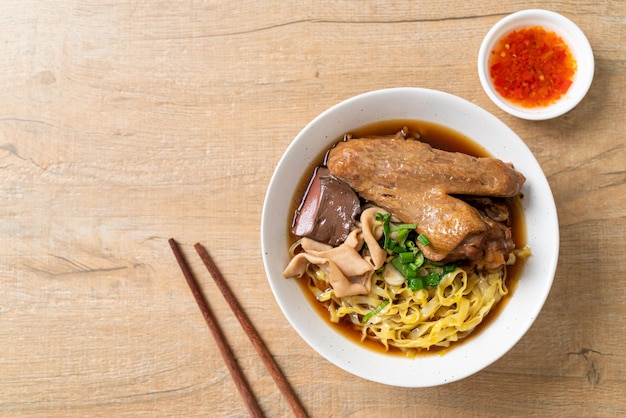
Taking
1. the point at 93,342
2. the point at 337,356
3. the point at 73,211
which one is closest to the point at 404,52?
the point at 337,356

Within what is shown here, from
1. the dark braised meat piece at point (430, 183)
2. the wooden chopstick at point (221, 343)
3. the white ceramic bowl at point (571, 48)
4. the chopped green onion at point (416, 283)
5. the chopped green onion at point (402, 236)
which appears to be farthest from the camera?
the wooden chopstick at point (221, 343)

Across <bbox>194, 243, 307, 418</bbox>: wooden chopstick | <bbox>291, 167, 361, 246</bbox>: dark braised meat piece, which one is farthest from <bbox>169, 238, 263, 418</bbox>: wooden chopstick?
<bbox>291, 167, 361, 246</bbox>: dark braised meat piece

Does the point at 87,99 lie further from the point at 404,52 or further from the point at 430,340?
the point at 430,340

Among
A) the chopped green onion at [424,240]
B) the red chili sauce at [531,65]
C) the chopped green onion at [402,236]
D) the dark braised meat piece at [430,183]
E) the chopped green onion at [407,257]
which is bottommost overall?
the chopped green onion at [407,257]

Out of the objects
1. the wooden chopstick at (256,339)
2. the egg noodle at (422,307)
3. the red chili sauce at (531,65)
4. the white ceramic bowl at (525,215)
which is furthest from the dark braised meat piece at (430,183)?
the wooden chopstick at (256,339)

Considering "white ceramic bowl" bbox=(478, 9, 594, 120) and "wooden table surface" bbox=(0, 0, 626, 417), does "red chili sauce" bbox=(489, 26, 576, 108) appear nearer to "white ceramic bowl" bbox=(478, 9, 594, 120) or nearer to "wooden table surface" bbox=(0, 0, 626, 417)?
"white ceramic bowl" bbox=(478, 9, 594, 120)

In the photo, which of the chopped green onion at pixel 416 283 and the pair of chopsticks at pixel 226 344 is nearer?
the chopped green onion at pixel 416 283

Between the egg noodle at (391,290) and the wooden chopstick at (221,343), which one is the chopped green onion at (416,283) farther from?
the wooden chopstick at (221,343)

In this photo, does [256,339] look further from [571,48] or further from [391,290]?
[571,48]

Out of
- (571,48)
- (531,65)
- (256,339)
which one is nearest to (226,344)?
(256,339)
